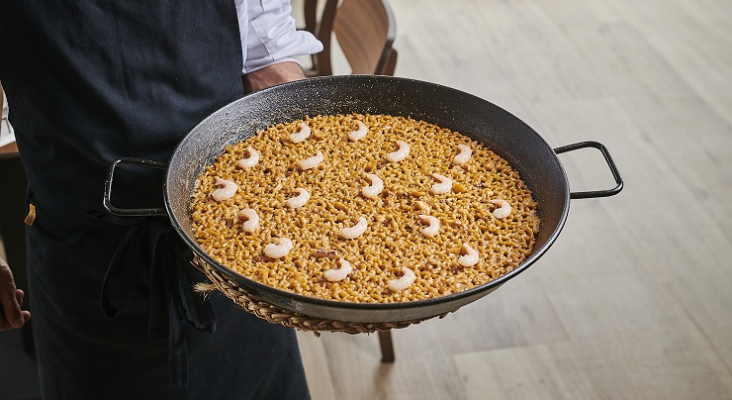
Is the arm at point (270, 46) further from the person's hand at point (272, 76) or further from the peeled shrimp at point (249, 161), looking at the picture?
the peeled shrimp at point (249, 161)

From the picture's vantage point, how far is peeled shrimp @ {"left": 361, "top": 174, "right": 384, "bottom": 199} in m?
1.25

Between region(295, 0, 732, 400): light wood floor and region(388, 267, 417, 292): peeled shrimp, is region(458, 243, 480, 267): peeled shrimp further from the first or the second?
region(295, 0, 732, 400): light wood floor

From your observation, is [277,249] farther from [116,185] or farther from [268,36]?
[268,36]

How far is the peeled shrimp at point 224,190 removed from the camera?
4.04 feet

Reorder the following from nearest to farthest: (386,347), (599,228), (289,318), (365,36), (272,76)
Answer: (289,318) < (272,76) < (365,36) < (386,347) < (599,228)

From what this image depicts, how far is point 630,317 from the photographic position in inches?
96.0

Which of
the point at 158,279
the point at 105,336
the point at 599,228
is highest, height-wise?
the point at 158,279

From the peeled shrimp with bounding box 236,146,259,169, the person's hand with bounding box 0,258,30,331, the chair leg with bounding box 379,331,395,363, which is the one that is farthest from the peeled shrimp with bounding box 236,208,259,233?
the chair leg with bounding box 379,331,395,363

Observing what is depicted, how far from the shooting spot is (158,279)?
4.30 ft

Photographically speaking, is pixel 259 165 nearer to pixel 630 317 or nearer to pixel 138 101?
pixel 138 101

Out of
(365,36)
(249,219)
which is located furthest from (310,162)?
(365,36)

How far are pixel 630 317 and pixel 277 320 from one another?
1722 millimetres

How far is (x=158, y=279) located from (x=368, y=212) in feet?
1.27

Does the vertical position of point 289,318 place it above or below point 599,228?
above
